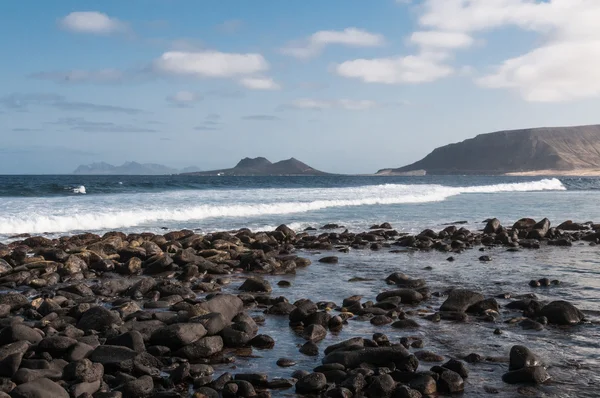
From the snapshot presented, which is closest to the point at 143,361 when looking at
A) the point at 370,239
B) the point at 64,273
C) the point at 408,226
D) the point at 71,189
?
the point at 64,273

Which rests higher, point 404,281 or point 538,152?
point 538,152

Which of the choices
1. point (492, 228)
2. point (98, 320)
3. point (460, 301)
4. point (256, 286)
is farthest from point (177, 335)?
point (492, 228)

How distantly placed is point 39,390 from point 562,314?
22.4 ft

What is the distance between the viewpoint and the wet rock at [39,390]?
5.24 meters

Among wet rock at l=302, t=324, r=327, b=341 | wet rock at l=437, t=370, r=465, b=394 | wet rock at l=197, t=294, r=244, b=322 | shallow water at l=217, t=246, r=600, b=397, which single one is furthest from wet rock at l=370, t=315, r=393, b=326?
wet rock at l=437, t=370, r=465, b=394

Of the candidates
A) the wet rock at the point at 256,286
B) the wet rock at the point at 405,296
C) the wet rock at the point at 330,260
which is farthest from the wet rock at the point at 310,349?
the wet rock at the point at 330,260

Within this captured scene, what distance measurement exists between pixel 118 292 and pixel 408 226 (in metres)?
14.9

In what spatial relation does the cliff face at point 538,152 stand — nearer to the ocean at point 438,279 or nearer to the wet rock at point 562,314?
the ocean at point 438,279

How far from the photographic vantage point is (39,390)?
17.4 ft

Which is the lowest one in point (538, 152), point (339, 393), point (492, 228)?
point (339, 393)

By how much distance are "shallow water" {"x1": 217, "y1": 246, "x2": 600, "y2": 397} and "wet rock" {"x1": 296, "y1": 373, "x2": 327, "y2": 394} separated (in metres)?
0.13

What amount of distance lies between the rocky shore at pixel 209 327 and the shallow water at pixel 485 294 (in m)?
0.12

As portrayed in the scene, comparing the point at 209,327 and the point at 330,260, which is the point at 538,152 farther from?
the point at 209,327

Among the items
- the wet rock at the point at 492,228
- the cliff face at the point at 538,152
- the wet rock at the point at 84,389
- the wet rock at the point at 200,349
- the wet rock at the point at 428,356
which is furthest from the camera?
the cliff face at the point at 538,152
